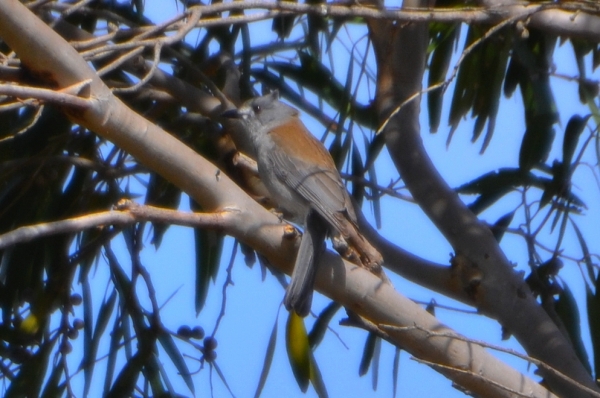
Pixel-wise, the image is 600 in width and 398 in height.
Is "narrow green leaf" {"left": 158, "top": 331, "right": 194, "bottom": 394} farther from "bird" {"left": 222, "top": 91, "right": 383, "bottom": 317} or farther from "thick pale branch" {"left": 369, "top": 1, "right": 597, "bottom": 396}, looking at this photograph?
"thick pale branch" {"left": 369, "top": 1, "right": 597, "bottom": 396}

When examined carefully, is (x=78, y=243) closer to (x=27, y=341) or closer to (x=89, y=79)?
(x=27, y=341)

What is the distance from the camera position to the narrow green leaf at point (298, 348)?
243 cm

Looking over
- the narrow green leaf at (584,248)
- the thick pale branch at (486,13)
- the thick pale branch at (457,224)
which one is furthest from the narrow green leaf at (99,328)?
the narrow green leaf at (584,248)

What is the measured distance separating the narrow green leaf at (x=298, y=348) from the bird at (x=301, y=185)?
0.25 meters

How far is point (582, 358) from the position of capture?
8.70ft

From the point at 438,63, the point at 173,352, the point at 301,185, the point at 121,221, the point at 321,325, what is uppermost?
the point at 438,63

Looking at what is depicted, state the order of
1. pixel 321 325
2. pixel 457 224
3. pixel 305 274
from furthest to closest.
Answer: pixel 321 325
pixel 457 224
pixel 305 274

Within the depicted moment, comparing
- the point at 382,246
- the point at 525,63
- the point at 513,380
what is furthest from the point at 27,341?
the point at 525,63

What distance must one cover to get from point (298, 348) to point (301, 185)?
22.3 inches

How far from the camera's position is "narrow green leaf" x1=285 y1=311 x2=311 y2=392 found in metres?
2.43

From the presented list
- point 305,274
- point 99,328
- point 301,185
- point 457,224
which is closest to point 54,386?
point 99,328

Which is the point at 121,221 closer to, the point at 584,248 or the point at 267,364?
the point at 267,364

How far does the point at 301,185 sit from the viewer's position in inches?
109

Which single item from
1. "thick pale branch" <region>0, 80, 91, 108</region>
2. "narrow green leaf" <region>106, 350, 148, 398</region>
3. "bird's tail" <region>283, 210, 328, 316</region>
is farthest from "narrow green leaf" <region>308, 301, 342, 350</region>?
"thick pale branch" <region>0, 80, 91, 108</region>
